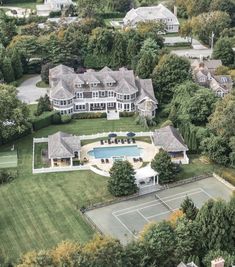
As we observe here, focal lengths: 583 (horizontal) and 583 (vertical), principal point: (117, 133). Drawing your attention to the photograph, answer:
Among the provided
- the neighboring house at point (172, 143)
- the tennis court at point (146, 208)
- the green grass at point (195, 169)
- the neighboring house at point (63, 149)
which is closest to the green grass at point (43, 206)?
the tennis court at point (146, 208)

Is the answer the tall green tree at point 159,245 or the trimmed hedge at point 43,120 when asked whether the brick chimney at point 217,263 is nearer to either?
the tall green tree at point 159,245

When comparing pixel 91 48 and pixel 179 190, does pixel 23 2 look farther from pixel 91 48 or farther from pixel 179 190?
pixel 179 190

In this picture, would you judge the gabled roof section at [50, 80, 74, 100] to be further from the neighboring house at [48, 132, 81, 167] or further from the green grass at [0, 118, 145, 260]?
the neighboring house at [48, 132, 81, 167]

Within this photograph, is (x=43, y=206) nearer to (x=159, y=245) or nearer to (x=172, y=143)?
(x=159, y=245)

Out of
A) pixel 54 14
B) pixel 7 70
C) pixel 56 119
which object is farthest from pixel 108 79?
pixel 54 14

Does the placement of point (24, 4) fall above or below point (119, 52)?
below

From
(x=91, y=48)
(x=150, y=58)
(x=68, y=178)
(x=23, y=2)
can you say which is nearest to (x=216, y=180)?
(x=68, y=178)
